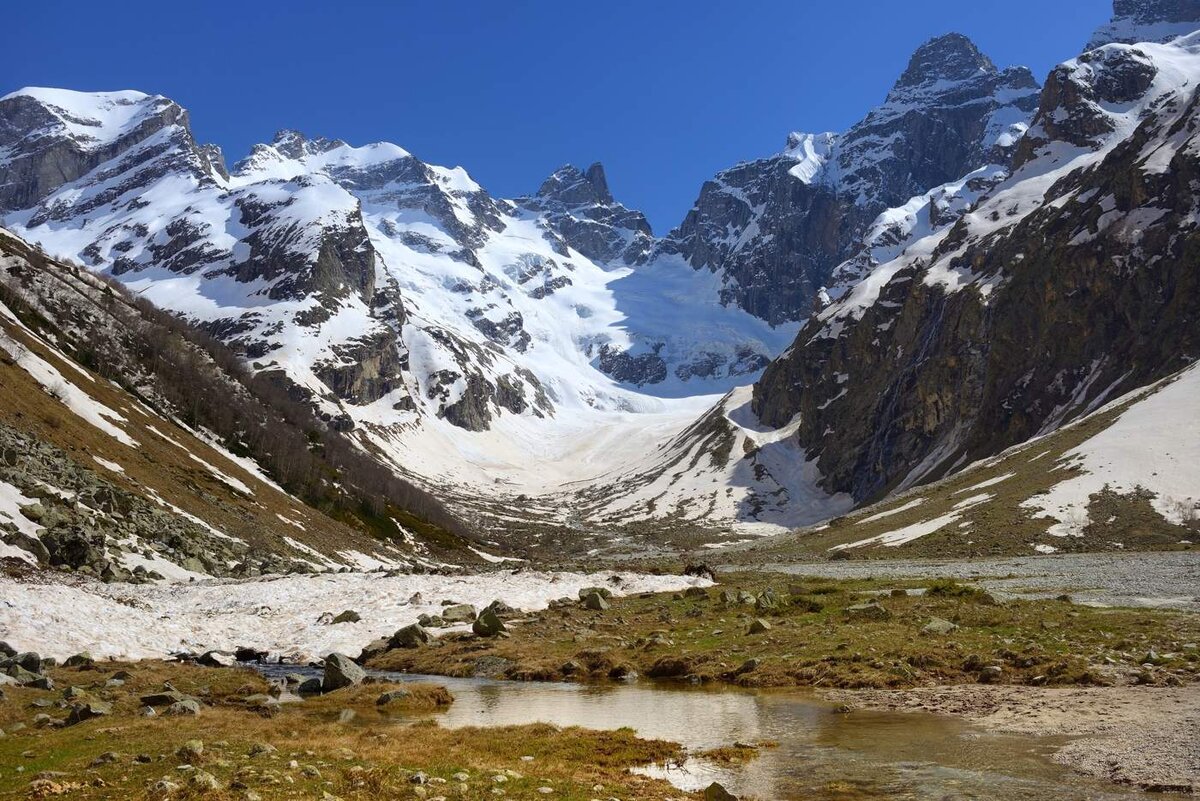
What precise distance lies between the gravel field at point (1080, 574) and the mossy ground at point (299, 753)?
32.5 metres

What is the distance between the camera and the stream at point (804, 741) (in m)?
16.9

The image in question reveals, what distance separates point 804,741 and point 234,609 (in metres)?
33.0

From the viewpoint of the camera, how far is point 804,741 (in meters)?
21.5

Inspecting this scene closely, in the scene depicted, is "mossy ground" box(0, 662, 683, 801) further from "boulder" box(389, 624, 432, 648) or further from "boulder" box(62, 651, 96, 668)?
"boulder" box(389, 624, 432, 648)

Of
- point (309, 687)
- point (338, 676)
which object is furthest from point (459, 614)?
point (309, 687)

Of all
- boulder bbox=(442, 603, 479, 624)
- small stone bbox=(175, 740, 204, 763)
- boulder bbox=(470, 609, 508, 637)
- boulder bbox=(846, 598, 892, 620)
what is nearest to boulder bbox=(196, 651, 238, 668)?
boulder bbox=(470, 609, 508, 637)

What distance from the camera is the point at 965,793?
645 inches

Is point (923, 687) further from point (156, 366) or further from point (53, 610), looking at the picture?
point (156, 366)

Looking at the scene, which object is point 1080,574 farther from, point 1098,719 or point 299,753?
point 299,753

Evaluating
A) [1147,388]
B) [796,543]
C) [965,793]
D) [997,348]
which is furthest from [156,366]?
[997,348]

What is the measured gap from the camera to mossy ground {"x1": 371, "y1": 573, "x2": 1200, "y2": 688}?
92.8ft

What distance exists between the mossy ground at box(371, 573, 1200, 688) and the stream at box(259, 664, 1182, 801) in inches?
91.8

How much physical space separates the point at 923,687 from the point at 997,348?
170769 millimetres

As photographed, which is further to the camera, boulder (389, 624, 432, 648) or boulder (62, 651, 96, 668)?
boulder (389, 624, 432, 648)
